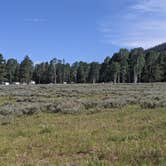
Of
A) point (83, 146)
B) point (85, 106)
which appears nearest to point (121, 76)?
point (85, 106)

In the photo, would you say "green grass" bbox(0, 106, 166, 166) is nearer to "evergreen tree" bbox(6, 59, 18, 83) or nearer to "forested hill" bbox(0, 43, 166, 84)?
"forested hill" bbox(0, 43, 166, 84)

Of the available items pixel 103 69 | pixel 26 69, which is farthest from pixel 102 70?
pixel 26 69

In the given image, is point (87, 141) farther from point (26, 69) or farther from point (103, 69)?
point (103, 69)

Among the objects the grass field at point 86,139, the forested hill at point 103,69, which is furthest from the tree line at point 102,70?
the grass field at point 86,139

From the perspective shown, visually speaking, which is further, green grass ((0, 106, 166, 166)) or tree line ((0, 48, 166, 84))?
tree line ((0, 48, 166, 84))

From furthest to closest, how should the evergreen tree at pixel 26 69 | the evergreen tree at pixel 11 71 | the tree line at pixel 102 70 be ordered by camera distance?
the evergreen tree at pixel 11 71 < the evergreen tree at pixel 26 69 < the tree line at pixel 102 70

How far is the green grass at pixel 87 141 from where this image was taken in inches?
388

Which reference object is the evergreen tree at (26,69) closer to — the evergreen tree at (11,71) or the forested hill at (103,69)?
the forested hill at (103,69)

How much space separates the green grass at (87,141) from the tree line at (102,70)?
10374 centimetres

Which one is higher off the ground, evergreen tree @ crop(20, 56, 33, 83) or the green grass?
evergreen tree @ crop(20, 56, 33, 83)

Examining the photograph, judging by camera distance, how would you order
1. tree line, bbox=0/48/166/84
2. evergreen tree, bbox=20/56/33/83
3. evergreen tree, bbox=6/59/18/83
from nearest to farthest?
tree line, bbox=0/48/166/84 < evergreen tree, bbox=20/56/33/83 < evergreen tree, bbox=6/59/18/83

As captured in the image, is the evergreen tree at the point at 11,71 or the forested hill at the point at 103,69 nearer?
the forested hill at the point at 103,69

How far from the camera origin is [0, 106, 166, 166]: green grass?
32.3 feet

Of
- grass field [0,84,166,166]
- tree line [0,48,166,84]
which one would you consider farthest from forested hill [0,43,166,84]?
grass field [0,84,166,166]
